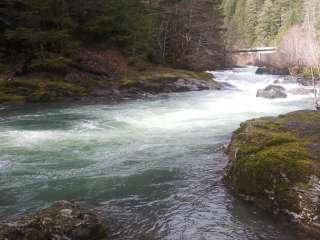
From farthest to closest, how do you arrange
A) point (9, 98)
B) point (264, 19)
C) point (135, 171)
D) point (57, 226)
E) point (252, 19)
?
1. point (252, 19)
2. point (264, 19)
3. point (9, 98)
4. point (135, 171)
5. point (57, 226)

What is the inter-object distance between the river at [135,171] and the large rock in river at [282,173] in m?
0.31

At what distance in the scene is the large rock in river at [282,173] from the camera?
7070 mm

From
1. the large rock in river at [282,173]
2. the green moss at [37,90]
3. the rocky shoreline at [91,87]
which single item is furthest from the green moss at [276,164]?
the green moss at [37,90]

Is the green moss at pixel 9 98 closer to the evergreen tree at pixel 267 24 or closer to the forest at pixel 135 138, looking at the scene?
the forest at pixel 135 138

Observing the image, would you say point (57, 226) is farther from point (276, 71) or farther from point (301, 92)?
point (276, 71)

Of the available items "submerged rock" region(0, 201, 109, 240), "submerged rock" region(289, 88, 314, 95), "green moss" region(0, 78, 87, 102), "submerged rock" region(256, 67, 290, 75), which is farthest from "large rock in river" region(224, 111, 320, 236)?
"submerged rock" region(256, 67, 290, 75)

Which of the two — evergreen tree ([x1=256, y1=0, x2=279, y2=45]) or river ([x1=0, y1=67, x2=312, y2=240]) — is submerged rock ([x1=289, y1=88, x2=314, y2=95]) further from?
evergreen tree ([x1=256, y1=0, x2=279, y2=45])

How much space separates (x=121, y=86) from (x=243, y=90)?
1033 cm

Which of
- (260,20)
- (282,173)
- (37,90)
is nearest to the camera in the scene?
(282,173)

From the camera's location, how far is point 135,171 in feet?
32.7

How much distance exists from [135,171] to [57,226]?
12.5 feet

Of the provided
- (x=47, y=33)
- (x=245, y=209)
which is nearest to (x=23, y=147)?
(x=245, y=209)

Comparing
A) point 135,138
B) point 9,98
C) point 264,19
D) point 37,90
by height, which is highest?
point 264,19

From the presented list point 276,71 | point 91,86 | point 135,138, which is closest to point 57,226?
point 135,138
